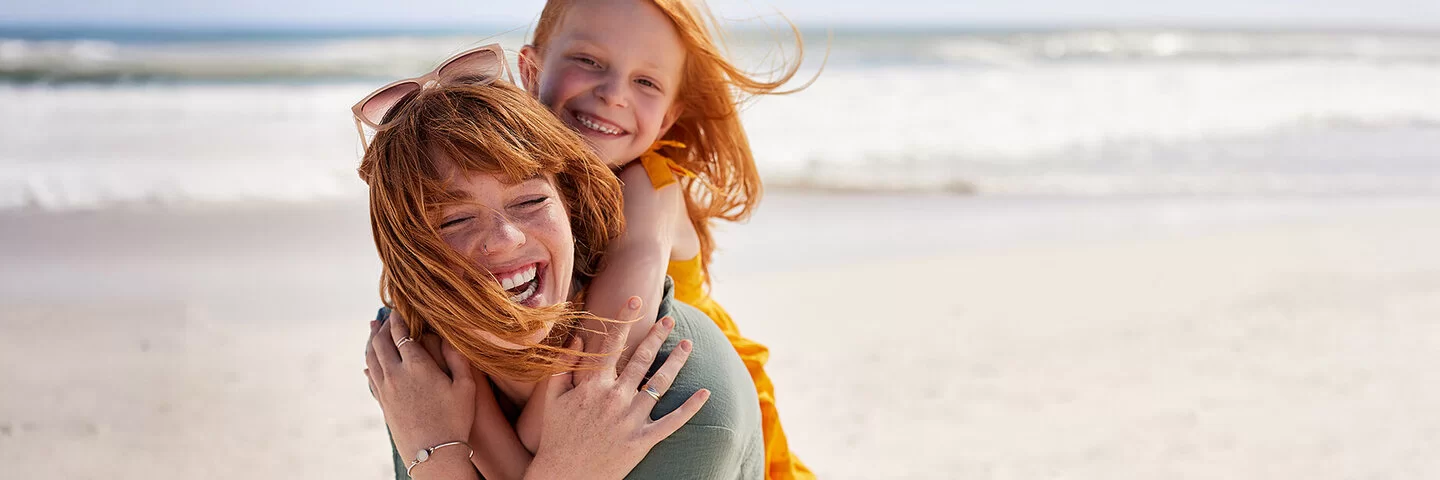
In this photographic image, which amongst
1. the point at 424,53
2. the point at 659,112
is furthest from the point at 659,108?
the point at 424,53

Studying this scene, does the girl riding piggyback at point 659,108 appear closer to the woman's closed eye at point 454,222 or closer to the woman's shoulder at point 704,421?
the woman's shoulder at point 704,421

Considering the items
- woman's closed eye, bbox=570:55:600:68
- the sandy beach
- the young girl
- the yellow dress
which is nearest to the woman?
the young girl

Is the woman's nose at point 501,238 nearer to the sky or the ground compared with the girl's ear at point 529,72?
nearer to the ground

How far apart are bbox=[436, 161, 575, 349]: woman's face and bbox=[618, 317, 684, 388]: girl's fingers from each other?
0.64ft

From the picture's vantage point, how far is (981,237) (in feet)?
25.4

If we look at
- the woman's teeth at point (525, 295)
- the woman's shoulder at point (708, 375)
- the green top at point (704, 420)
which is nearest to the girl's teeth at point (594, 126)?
the woman's shoulder at point (708, 375)

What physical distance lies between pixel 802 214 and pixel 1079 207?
90.7 inches

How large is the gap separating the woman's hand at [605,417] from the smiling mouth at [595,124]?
58 centimetres

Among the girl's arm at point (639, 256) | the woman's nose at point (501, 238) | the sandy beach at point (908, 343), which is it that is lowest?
the sandy beach at point (908, 343)

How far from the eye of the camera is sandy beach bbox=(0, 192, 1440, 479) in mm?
4211

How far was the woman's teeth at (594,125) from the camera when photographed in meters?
2.42

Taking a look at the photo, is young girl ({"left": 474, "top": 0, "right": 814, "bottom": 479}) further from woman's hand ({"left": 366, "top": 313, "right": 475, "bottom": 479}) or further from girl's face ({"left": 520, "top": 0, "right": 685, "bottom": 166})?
woman's hand ({"left": 366, "top": 313, "right": 475, "bottom": 479})

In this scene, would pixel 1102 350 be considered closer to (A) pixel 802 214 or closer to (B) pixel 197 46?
(A) pixel 802 214

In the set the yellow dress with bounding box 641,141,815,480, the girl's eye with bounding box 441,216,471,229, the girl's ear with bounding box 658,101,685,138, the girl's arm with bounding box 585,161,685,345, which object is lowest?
the yellow dress with bounding box 641,141,815,480
